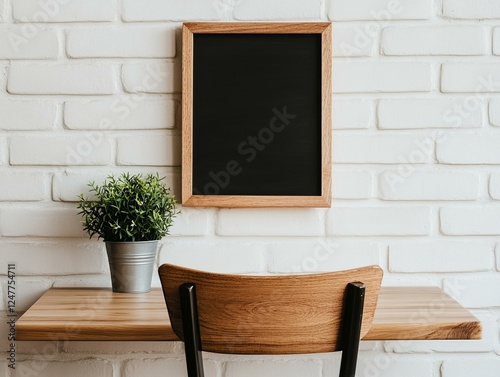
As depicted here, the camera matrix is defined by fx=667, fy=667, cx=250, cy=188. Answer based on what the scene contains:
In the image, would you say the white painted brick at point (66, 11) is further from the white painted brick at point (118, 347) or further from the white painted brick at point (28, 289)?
the white painted brick at point (118, 347)

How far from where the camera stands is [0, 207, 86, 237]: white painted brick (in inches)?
68.0

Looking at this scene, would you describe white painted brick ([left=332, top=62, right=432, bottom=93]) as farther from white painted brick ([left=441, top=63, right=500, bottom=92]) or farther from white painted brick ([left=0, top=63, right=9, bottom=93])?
white painted brick ([left=0, top=63, right=9, bottom=93])

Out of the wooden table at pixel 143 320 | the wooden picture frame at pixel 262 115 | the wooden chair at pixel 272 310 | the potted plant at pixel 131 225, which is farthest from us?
the wooden picture frame at pixel 262 115

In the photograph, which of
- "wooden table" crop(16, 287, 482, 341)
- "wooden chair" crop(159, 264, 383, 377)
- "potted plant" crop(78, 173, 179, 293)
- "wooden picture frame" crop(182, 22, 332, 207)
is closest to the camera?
"wooden chair" crop(159, 264, 383, 377)

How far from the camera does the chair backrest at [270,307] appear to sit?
1.10 metres

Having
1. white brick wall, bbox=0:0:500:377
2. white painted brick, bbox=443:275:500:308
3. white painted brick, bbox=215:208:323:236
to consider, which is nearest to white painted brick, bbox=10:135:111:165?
white brick wall, bbox=0:0:500:377

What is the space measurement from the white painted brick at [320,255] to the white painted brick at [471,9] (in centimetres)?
64

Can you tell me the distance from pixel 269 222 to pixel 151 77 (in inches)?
19.1

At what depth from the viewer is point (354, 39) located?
67.9 inches

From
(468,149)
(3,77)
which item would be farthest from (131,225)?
(468,149)

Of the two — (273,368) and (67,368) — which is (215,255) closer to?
(273,368)

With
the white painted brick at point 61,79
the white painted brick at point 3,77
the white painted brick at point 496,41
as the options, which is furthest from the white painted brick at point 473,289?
the white painted brick at point 3,77

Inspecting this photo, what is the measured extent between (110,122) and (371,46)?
70 cm

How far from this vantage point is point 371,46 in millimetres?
1728
